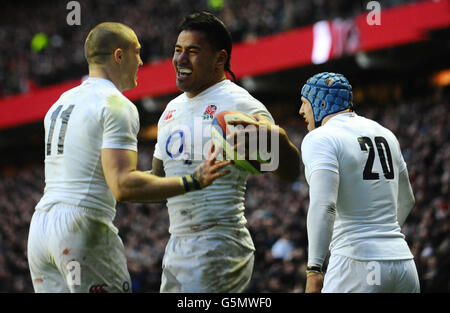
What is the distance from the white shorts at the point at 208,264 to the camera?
4.10 m

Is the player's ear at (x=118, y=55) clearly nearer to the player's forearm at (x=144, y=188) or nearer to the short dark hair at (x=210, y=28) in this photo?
the short dark hair at (x=210, y=28)

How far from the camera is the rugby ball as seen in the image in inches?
158

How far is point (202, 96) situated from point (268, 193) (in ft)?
37.4

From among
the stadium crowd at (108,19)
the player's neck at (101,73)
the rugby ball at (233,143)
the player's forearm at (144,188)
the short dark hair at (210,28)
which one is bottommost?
the player's forearm at (144,188)

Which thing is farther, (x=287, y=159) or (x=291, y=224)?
(x=291, y=224)

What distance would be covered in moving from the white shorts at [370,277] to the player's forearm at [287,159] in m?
0.61

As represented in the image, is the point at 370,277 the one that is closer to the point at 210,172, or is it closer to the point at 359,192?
the point at 359,192

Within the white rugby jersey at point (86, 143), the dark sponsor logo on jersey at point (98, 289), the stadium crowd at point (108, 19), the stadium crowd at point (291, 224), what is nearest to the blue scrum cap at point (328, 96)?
the white rugby jersey at point (86, 143)

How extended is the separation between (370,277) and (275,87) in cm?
1766

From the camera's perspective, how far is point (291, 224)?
41.9 feet

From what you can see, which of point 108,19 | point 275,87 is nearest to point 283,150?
point 275,87

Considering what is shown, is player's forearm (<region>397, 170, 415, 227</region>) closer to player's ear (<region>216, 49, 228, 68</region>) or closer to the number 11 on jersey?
player's ear (<region>216, 49, 228, 68</region>)

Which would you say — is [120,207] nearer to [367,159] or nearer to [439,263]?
[439,263]
